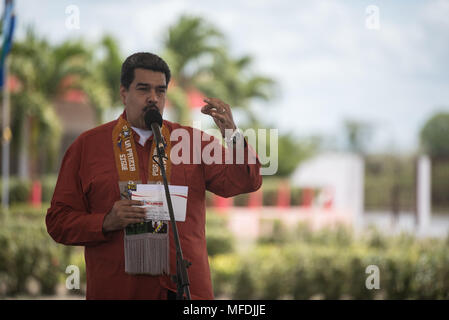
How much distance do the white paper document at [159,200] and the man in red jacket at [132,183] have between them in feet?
0.12

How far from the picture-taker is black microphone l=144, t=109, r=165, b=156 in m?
2.41

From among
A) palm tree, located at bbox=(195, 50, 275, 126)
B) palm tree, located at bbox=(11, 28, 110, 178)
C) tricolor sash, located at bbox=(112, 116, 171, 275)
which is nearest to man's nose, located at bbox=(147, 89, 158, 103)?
tricolor sash, located at bbox=(112, 116, 171, 275)

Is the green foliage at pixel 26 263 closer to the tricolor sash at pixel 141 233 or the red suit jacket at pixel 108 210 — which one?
the red suit jacket at pixel 108 210

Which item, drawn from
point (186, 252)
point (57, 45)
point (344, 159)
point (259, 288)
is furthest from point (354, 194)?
point (186, 252)

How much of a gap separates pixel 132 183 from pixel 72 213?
29 centimetres

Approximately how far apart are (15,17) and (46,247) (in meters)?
3.06

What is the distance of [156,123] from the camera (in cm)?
246

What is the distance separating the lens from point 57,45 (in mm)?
17828

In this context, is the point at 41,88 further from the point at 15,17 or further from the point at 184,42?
the point at 15,17

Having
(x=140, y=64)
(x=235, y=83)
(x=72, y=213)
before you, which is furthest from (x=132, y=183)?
(x=235, y=83)

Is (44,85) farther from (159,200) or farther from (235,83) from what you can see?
(159,200)

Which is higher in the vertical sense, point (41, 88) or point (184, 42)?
point (184, 42)

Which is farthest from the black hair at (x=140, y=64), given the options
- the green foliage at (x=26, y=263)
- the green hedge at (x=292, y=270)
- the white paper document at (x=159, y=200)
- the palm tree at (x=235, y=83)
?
the palm tree at (x=235, y=83)

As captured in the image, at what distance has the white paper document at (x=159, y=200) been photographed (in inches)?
97.7
